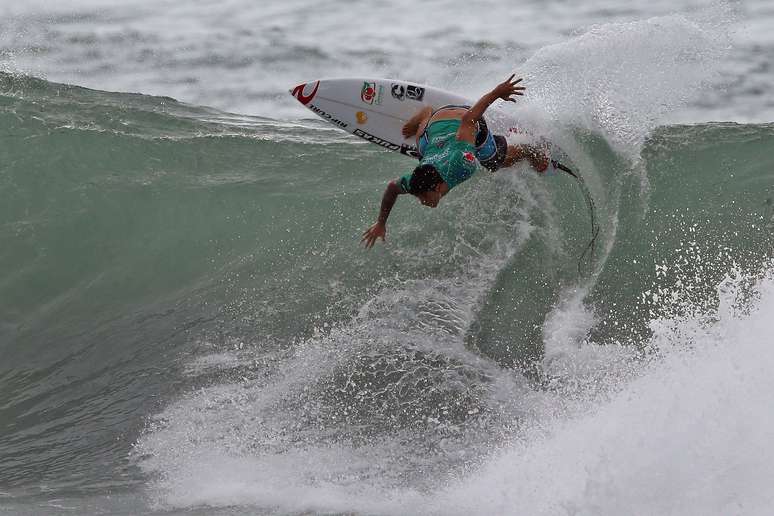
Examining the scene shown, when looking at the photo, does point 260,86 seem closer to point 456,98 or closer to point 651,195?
point 456,98

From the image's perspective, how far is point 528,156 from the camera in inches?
280

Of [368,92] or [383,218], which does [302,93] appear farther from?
[383,218]

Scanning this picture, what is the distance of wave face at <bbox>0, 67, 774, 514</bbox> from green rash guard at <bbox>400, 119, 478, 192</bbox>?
1254 millimetres

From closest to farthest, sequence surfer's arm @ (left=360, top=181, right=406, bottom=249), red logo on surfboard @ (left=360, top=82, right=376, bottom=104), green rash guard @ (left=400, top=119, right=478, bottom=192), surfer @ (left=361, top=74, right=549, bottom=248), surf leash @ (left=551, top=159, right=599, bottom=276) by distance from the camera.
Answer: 1. surfer's arm @ (left=360, top=181, right=406, bottom=249)
2. surfer @ (left=361, top=74, right=549, bottom=248)
3. green rash guard @ (left=400, top=119, right=478, bottom=192)
4. surf leash @ (left=551, top=159, right=599, bottom=276)
5. red logo on surfboard @ (left=360, top=82, right=376, bottom=104)

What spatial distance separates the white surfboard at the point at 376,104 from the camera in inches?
283

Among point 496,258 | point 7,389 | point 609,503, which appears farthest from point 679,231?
point 7,389

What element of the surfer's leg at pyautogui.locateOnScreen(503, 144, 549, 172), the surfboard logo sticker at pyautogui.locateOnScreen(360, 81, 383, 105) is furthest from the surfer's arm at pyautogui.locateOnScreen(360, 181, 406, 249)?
the surfboard logo sticker at pyautogui.locateOnScreen(360, 81, 383, 105)

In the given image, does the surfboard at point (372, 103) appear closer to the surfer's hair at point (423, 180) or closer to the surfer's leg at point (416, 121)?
the surfer's leg at point (416, 121)

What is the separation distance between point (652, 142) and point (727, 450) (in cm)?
451

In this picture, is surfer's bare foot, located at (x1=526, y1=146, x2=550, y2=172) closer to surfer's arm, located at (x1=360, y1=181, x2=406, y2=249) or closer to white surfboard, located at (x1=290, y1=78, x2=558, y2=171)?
white surfboard, located at (x1=290, y1=78, x2=558, y2=171)

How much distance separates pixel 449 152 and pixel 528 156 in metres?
1.45

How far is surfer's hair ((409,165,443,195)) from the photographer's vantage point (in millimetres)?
5605

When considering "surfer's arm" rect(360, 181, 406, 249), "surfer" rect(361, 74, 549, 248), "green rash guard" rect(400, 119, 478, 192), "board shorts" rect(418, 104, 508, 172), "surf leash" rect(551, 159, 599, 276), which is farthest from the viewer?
A: "surf leash" rect(551, 159, 599, 276)

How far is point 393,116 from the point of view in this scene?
23.9 ft
